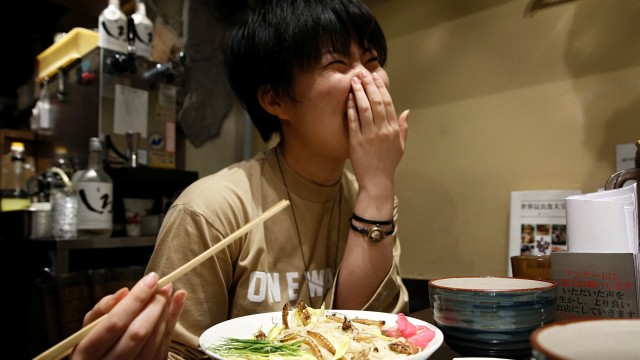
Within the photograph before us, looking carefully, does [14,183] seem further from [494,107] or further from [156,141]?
[494,107]

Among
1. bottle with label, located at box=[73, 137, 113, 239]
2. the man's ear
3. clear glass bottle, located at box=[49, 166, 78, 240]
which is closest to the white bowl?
the man's ear

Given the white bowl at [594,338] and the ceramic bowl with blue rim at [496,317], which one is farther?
the ceramic bowl with blue rim at [496,317]

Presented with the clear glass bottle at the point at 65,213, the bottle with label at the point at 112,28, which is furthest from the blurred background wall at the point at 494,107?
the clear glass bottle at the point at 65,213

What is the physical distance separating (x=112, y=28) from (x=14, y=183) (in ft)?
4.98

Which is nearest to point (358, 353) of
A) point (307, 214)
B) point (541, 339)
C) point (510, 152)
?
point (541, 339)

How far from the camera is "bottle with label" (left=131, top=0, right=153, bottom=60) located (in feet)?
8.76

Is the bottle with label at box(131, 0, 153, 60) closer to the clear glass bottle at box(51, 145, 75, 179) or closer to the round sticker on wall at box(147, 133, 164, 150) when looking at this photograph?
the round sticker on wall at box(147, 133, 164, 150)

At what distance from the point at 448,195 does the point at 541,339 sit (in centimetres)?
173

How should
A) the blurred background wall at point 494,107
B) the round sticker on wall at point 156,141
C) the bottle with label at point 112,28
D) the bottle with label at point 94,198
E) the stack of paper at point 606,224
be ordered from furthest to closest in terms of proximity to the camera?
the round sticker on wall at point 156,141, the bottle with label at point 112,28, the bottle with label at point 94,198, the blurred background wall at point 494,107, the stack of paper at point 606,224

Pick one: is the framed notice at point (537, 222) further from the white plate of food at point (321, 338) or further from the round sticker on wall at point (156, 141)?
the round sticker on wall at point (156, 141)

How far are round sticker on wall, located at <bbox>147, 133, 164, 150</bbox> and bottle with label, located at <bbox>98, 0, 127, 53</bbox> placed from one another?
0.55m

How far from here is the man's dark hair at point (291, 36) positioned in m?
1.19

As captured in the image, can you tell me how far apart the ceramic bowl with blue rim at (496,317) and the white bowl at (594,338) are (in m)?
0.23

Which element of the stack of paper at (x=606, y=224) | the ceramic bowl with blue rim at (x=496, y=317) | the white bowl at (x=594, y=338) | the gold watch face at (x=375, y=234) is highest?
the stack of paper at (x=606, y=224)
